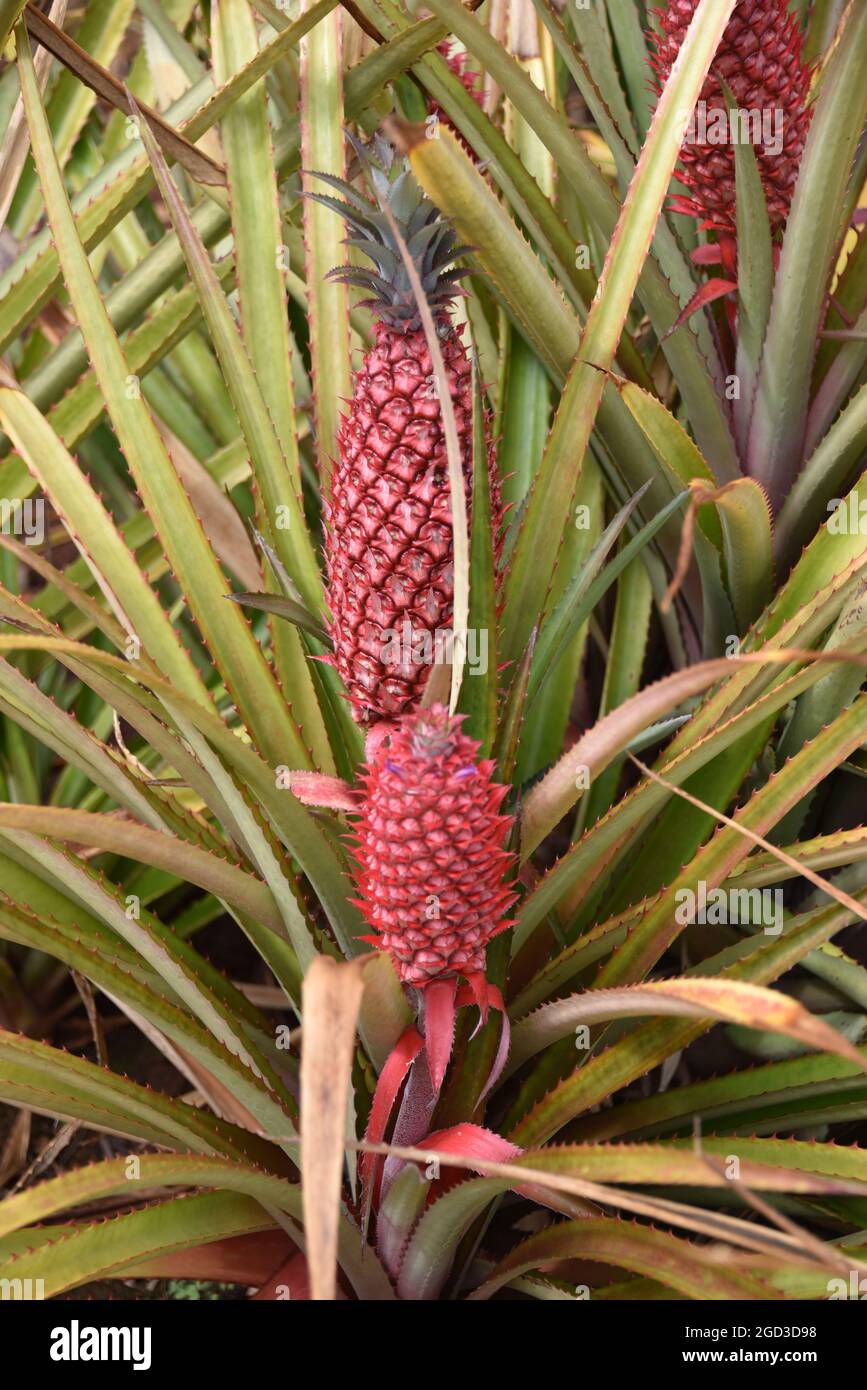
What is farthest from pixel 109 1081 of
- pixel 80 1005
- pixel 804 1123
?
pixel 80 1005

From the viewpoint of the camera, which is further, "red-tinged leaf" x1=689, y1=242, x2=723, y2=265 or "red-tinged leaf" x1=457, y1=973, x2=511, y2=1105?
"red-tinged leaf" x1=689, y1=242, x2=723, y2=265

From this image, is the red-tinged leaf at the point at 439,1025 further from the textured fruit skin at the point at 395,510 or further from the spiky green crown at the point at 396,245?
the spiky green crown at the point at 396,245

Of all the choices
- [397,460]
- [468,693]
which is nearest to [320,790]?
[468,693]

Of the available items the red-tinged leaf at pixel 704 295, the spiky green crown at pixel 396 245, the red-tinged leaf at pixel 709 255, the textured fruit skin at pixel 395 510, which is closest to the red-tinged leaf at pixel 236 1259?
the textured fruit skin at pixel 395 510

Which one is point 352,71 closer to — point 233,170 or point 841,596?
point 233,170

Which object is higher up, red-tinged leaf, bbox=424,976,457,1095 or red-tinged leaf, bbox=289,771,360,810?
red-tinged leaf, bbox=289,771,360,810

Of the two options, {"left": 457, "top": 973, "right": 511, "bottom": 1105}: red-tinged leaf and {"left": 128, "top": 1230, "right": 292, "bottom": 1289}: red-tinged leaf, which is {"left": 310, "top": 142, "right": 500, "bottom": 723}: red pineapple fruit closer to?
{"left": 457, "top": 973, "right": 511, "bottom": 1105}: red-tinged leaf

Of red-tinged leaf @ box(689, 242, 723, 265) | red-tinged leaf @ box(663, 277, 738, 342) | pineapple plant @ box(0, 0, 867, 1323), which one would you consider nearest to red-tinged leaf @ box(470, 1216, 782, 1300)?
pineapple plant @ box(0, 0, 867, 1323)
